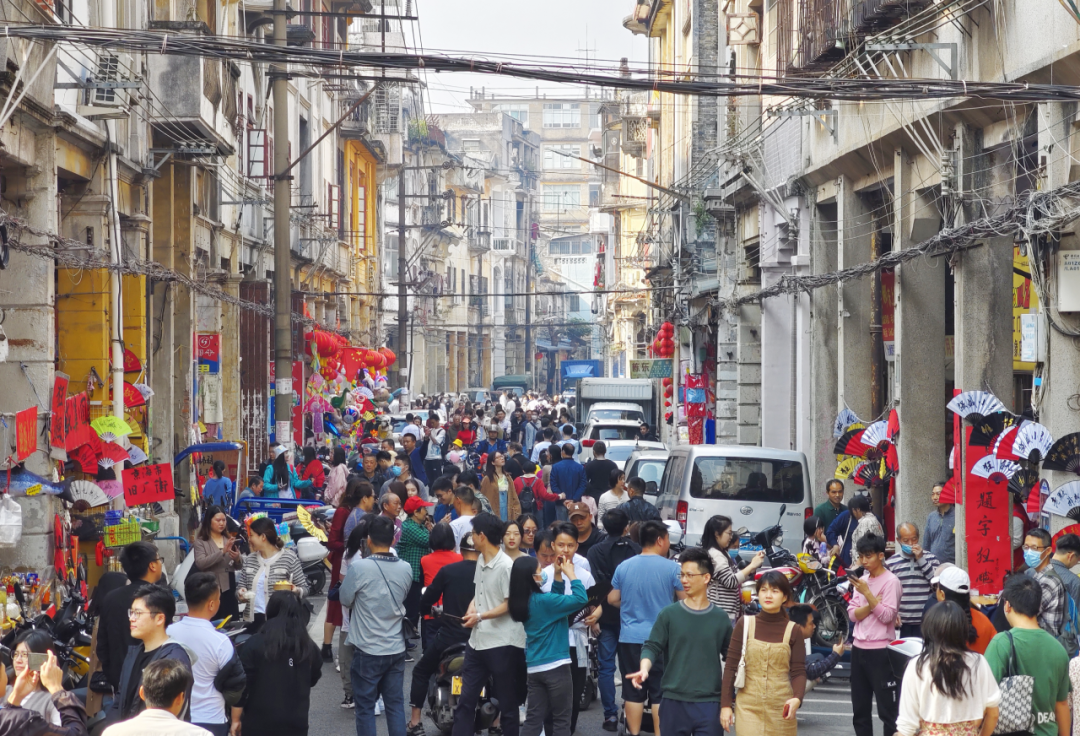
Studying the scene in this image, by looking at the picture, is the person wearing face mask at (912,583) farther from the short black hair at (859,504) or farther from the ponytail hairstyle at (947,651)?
the short black hair at (859,504)

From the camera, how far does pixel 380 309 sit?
52312 mm

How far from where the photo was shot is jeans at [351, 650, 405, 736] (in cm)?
926

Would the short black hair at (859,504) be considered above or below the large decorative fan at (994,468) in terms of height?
below

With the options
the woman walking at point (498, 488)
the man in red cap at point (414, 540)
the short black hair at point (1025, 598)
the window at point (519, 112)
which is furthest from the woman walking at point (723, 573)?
the window at point (519, 112)

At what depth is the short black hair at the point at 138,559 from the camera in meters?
8.55

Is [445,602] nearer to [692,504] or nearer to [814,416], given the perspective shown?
[692,504]


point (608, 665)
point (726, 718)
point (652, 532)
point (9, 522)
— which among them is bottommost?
point (608, 665)

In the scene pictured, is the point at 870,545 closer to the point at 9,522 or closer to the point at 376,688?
the point at 376,688

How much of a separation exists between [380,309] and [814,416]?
32.2m

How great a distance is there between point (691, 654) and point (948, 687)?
1.73 meters

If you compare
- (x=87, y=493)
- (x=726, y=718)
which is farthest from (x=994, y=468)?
(x=87, y=493)

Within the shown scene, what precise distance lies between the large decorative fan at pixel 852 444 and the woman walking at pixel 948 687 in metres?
11.2

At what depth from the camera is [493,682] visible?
29.6 feet

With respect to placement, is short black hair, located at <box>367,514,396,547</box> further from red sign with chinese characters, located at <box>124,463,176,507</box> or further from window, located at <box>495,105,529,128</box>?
window, located at <box>495,105,529,128</box>
